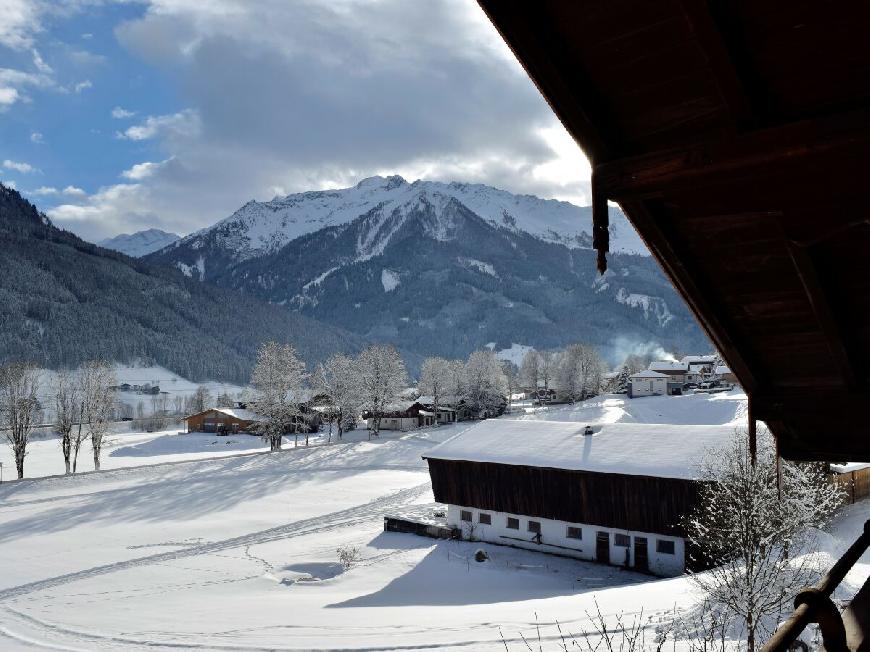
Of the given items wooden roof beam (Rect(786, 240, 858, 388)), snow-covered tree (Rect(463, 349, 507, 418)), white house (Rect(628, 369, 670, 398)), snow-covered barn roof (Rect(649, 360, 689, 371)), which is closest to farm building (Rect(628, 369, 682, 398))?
white house (Rect(628, 369, 670, 398))

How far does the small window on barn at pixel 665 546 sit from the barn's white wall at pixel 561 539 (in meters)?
0.12

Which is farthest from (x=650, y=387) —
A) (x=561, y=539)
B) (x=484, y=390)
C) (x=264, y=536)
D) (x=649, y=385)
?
(x=264, y=536)

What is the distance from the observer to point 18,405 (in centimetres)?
5491

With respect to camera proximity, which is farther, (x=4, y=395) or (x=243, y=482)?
(x=4, y=395)

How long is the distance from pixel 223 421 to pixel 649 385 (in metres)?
65.4

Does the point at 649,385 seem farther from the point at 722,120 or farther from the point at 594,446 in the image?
the point at 722,120

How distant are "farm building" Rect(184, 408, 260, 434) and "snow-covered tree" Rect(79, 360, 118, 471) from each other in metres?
29.6

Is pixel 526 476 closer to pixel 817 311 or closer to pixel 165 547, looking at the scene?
pixel 165 547

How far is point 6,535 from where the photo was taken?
116 feet

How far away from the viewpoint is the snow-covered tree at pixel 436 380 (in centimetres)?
9311

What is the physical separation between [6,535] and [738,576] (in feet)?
125

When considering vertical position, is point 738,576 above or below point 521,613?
above

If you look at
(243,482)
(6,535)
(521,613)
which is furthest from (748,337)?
(243,482)

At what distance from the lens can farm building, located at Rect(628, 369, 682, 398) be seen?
96812 millimetres
